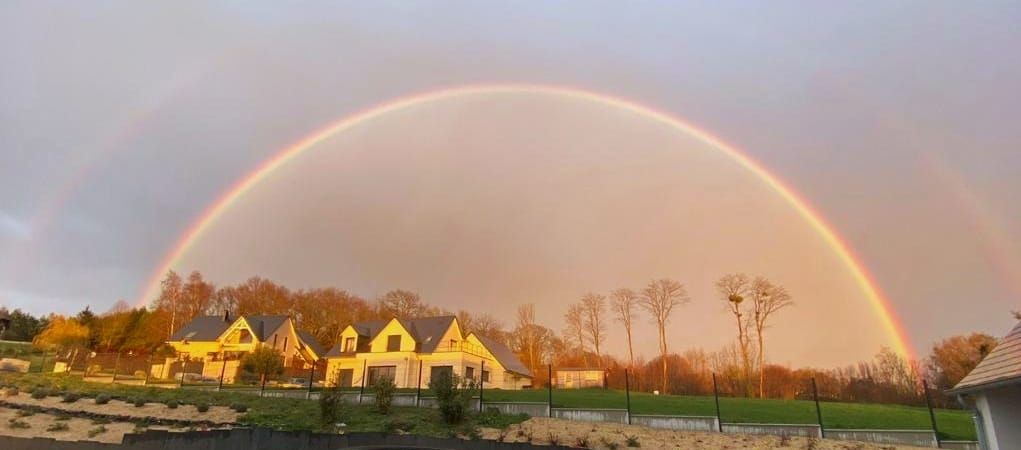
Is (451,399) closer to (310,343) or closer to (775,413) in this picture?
(775,413)

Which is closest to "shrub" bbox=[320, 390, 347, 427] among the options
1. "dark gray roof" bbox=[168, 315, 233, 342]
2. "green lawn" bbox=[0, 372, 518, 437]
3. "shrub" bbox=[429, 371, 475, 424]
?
"green lawn" bbox=[0, 372, 518, 437]

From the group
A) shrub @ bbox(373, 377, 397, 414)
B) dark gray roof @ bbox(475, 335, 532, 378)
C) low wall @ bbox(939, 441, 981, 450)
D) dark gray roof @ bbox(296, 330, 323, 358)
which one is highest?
dark gray roof @ bbox(296, 330, 323, 358)

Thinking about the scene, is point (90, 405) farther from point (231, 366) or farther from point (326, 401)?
point (231, 366)

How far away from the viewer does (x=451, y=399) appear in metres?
22.2

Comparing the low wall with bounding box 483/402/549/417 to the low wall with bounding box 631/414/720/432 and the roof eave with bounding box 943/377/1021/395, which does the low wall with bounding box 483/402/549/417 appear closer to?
the low wall with bounding box 631/414/720/432

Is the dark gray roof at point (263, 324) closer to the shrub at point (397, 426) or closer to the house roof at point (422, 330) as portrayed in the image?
the house roof at point (422, 330)

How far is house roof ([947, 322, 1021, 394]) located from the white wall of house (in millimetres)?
425

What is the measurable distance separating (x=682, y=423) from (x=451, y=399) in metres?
8.82

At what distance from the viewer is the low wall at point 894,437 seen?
18844 millimetres

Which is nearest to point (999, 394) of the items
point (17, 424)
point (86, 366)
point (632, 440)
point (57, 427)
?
point (632, 440)

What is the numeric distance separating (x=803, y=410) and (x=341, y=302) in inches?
2651

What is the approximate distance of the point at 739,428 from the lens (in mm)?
20047

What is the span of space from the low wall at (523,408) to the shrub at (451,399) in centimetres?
190

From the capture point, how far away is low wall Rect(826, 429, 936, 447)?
742 inches
